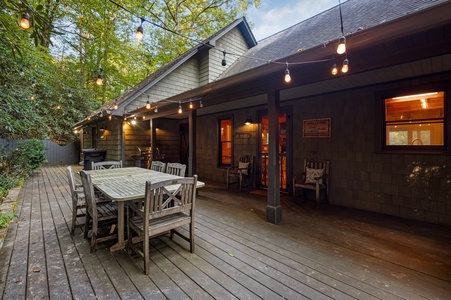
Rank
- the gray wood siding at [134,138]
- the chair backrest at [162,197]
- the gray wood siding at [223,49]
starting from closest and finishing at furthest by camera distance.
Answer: the chair backrest at [162,197] → the gray wood siding at [223,49] → the gray wood siding at [134,138]

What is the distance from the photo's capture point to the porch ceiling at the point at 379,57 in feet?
5.91

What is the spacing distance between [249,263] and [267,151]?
12.7 ft

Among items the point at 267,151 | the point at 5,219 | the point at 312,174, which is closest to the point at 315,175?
the point at 312,174

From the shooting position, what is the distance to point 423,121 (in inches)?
140

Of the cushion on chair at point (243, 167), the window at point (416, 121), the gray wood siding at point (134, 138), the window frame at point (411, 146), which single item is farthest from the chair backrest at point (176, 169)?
the gray wood siding at point (134, 138)

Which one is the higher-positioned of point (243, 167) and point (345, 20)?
point (345, 20)

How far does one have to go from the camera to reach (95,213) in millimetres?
2518

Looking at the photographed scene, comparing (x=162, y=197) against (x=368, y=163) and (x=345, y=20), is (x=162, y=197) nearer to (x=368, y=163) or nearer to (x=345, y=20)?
(x=368, y=163)

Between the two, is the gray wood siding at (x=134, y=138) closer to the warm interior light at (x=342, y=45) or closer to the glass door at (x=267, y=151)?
the glass door at (x=267, y=151)

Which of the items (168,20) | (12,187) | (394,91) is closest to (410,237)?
(394,91)

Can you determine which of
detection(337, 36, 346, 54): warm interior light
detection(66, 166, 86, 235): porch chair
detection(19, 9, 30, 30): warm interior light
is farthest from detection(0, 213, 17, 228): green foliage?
detection(337, 36, 346, 54): warm interior light

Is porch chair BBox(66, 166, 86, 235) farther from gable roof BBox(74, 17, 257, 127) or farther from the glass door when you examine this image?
the glass door

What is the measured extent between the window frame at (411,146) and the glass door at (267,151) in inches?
79.5

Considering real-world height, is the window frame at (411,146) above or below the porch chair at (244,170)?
above
